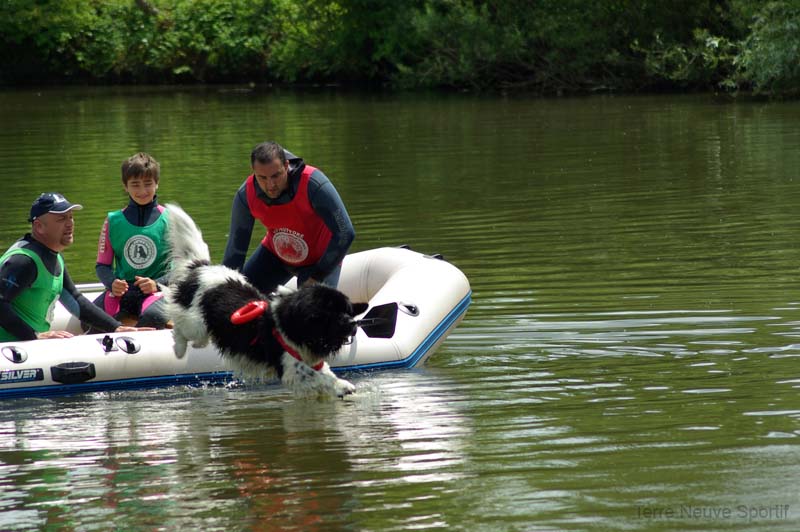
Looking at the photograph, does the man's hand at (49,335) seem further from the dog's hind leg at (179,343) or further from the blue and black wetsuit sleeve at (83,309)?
the dog's hind leg at (179,343)

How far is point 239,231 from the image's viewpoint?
6945mm

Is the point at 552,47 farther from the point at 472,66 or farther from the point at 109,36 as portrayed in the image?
the point at 109,36

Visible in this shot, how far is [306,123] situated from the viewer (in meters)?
22.4

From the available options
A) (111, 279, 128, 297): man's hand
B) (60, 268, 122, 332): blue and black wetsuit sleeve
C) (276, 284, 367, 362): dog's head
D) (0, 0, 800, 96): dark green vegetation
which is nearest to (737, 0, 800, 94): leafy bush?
(0, 0, 800, 96): dark green vegetation

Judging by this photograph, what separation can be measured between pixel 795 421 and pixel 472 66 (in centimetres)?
2356

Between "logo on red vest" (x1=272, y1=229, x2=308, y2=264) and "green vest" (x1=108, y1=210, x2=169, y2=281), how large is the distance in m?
0.62

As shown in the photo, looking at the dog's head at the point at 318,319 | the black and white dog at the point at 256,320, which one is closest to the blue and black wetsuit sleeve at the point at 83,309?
the black and white dog at the point at 256,320

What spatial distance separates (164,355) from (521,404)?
6.15ft

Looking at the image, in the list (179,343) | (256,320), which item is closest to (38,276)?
(179,343)

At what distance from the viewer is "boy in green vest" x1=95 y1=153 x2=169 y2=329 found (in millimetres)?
6883

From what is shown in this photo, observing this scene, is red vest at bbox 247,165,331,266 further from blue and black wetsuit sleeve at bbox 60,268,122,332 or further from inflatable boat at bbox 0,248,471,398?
blue and black wetsuit sleeve at bbox 60,268,122,332

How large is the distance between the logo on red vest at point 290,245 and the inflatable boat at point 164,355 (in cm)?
50

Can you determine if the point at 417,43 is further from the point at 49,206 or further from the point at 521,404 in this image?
the point at 521,404

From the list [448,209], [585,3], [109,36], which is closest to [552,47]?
[585,3]
